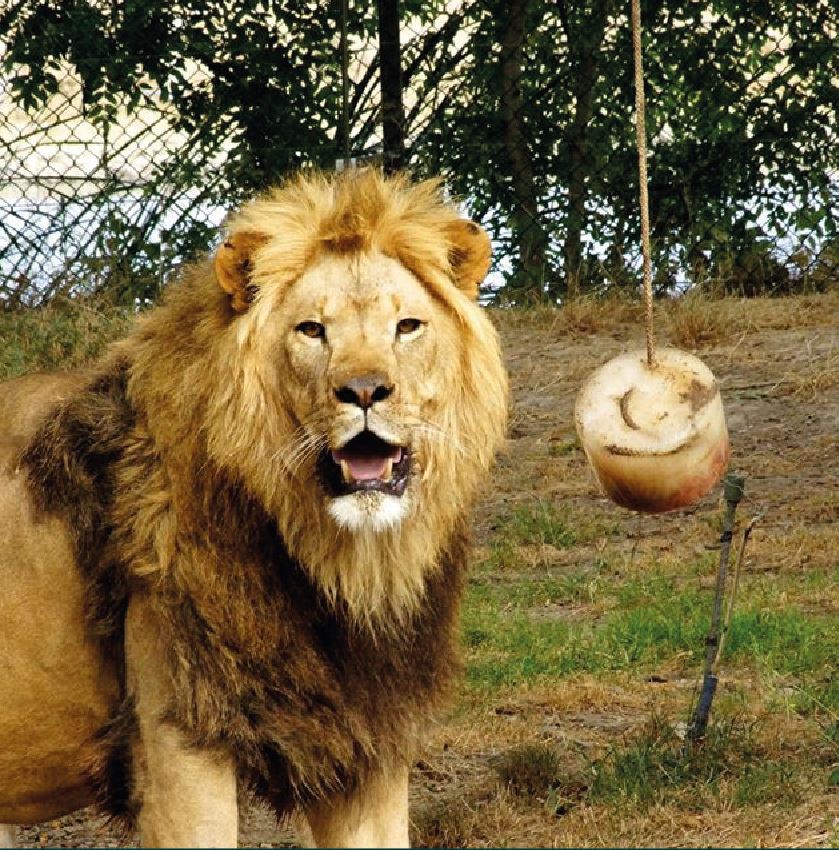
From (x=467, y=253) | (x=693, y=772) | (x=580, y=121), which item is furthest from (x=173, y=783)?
(x=580, y=121)

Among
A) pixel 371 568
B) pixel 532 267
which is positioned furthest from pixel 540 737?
pixel 532 267

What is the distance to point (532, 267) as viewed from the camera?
9.85m

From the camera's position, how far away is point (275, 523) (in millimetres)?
4016

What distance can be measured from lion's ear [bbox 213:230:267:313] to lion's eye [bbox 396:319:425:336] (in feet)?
1.04

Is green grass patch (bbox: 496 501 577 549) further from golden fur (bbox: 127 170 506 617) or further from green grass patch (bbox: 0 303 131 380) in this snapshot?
golden fur (bbox: 127 170 506 617)

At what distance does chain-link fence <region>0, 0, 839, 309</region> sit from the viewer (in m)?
9.39

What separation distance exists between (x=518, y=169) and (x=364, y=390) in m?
6.29

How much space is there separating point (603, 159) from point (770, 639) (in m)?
4.24

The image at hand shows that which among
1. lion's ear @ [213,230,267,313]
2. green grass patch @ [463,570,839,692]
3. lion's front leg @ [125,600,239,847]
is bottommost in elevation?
green grass patch @ [463,570,839,692]

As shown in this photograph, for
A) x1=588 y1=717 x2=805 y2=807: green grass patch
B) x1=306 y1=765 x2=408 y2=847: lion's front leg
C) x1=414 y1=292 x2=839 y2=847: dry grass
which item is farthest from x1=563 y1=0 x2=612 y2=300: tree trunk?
x1=306 y1=765 x2=408 y2=847: lion's front leg

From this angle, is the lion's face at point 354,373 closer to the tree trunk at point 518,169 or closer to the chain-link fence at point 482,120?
the chain-link fence at point 482,120

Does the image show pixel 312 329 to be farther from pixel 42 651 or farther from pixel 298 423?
pixel 42 651

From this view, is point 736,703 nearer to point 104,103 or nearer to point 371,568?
point 371,568

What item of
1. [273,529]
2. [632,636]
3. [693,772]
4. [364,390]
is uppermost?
[364,390]
